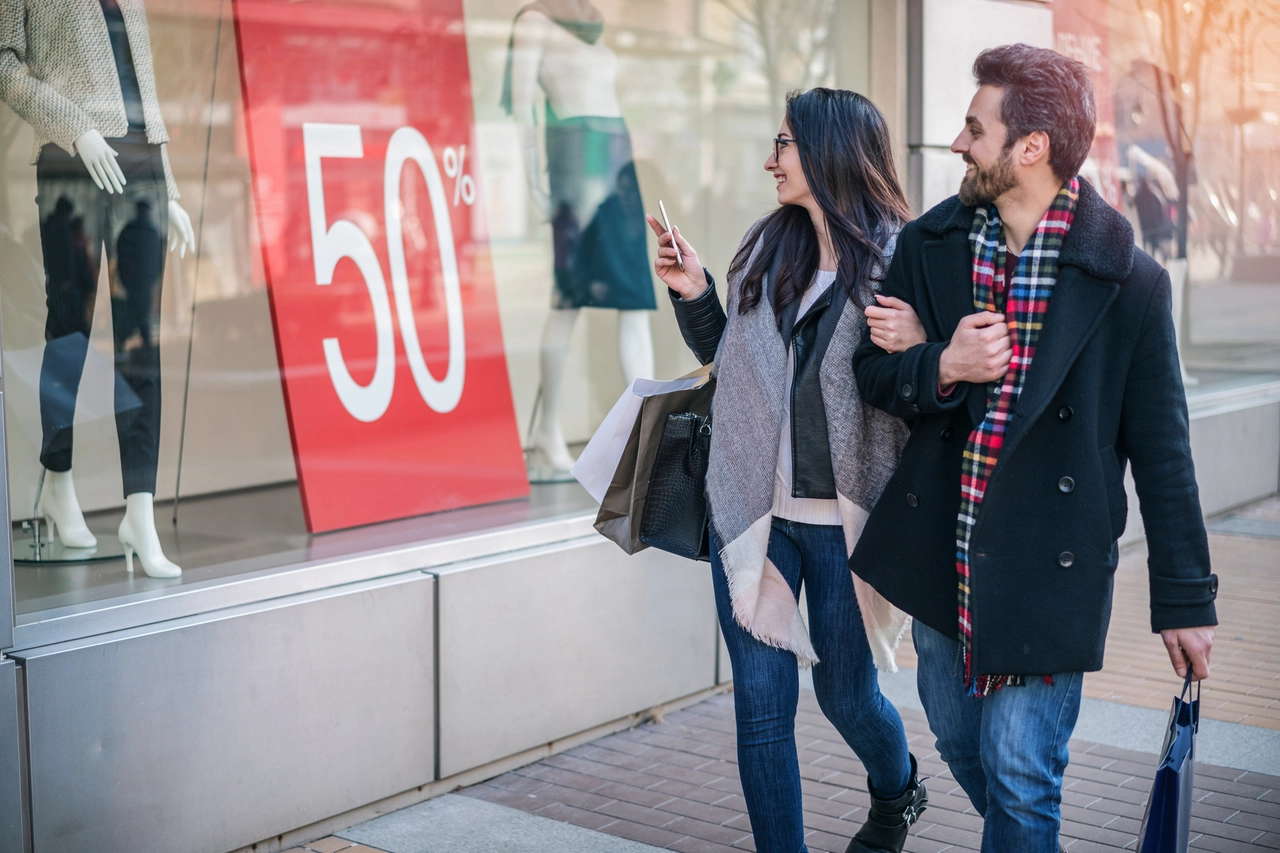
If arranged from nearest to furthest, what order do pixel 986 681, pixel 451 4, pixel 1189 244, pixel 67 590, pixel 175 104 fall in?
pixel 986 681 < pixel 67 590 < pixel 175 104 < pixel 451 4 < pixel 1189 244

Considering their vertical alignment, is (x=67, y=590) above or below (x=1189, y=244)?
below

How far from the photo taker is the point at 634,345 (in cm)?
584

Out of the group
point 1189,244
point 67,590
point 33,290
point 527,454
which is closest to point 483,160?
point 527,454

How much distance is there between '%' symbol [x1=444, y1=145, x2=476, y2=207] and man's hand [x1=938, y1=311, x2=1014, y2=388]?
279 centimetres

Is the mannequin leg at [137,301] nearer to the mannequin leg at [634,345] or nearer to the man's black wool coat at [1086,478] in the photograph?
the mannequin leg at [634,345]

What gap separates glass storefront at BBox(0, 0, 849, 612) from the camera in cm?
369

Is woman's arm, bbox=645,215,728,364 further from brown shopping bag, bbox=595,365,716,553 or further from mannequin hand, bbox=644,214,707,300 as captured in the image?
brown shopping bag, bbox=595,365,716,553

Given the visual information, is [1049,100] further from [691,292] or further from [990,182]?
[691,292]

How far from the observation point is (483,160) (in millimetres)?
5203

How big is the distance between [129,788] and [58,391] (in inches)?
43.6

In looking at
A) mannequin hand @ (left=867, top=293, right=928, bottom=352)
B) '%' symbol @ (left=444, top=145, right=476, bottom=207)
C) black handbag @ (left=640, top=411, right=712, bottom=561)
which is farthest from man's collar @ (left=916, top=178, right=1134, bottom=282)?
'%' symbol @ (left=444, top=145, right=476, bottom=207)

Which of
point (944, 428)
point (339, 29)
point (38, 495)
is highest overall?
point (339, 29)

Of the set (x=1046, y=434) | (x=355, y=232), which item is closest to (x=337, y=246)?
(x=355, y=232)

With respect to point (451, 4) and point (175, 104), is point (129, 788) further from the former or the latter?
point (451, 4)
